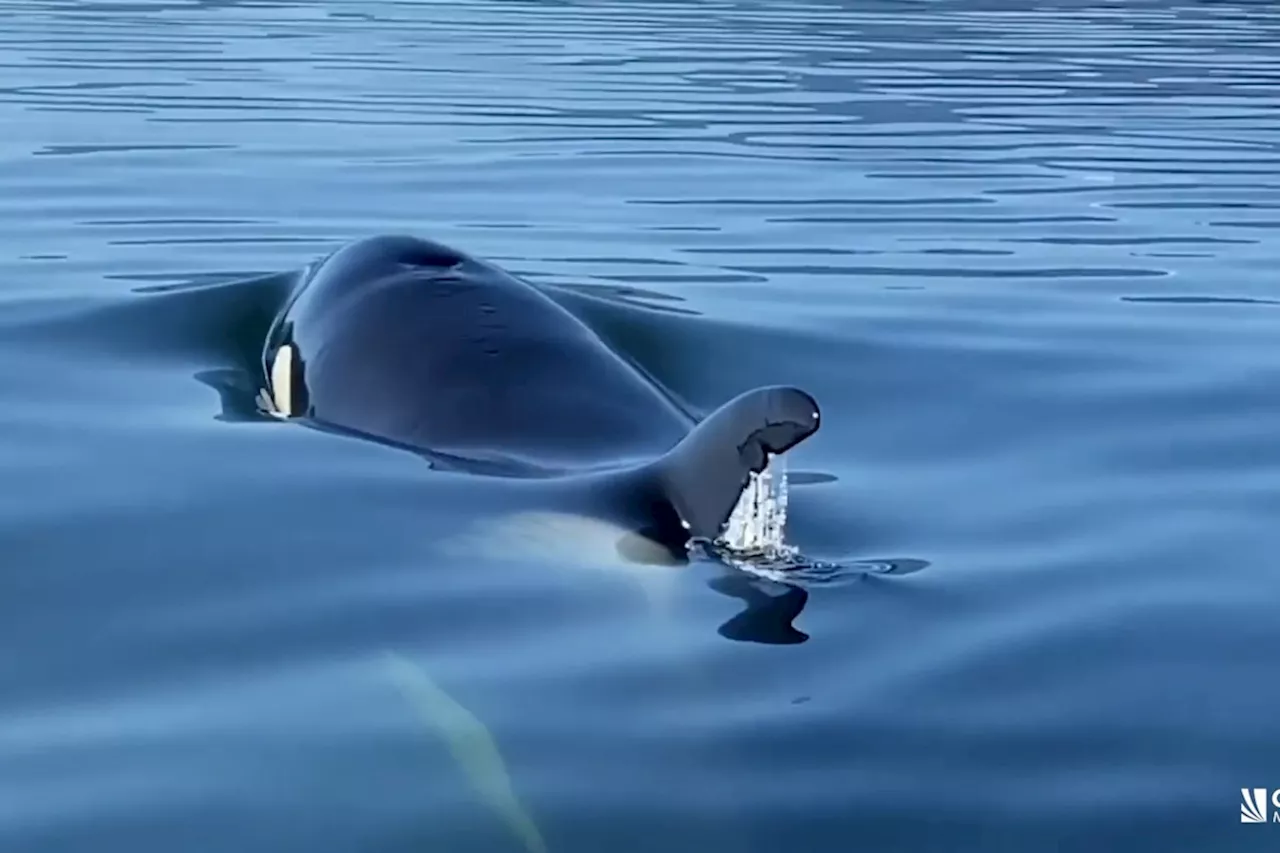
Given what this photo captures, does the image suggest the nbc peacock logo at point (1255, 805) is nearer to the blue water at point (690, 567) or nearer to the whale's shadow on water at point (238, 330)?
the blue water at point (690, 567)

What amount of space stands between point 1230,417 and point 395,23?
28.2 m

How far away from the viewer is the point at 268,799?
216 inches

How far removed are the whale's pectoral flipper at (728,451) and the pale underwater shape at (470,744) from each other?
124cm

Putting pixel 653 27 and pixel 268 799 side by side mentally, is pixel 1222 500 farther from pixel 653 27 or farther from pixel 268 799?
pixel 653 27

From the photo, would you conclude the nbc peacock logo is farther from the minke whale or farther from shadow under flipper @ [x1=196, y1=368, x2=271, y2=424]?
shadow under flipper @ [x1=196, y1=368, x2=271, y2=424]

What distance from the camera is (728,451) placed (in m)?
7.15

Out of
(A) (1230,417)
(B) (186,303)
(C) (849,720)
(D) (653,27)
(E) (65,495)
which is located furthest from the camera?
(D) (653,27)

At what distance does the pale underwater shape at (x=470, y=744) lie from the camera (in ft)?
17.7

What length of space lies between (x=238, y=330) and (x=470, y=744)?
20.0ft

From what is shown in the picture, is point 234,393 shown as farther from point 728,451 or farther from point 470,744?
point 470,744

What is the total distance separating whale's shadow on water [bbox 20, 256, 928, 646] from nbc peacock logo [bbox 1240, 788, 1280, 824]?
4.84m

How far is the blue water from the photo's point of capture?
222 inches

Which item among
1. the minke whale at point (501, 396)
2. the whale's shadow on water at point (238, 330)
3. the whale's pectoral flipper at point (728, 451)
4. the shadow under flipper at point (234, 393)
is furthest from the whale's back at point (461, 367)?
the whale's pectoral flipper at point (728, 451)

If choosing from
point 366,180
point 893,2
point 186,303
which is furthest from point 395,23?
point 186,303
